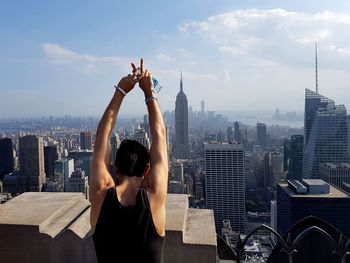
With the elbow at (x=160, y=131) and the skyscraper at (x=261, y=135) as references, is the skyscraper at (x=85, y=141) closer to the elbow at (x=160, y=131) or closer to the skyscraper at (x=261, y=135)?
the skyscraper at (x=261, y=135)

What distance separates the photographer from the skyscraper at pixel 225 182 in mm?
27547

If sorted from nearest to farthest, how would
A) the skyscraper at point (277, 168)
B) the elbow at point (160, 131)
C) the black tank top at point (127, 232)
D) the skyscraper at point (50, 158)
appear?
1. the black tank top at point (127, 232)
2. the elbow at point (160, 131)
3. the skyscraper at point (50, 158)
4. the skyscraper at point (277, 168)

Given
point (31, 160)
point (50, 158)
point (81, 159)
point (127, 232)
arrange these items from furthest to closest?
point (81, 159) < point (50, 158) < point (31, 160) < point (127, 232)

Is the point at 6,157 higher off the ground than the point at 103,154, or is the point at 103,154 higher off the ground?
the point at 103,154

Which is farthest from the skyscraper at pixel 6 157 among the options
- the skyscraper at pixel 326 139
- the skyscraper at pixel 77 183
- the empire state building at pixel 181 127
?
the skyscraper at pixel 326 139

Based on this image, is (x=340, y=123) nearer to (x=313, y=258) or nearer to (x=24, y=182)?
(x=24, y=182)

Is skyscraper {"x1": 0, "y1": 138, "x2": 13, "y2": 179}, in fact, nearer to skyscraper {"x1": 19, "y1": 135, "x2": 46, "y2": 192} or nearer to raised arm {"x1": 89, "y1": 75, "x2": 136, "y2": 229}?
skyscraper {"x1": 19, "y1": 135, "x2": 46, "y2": 192}

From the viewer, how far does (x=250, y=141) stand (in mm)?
Result: 54438

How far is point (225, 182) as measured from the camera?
96.4 ft

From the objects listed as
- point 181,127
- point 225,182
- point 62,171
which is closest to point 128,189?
point 225,182

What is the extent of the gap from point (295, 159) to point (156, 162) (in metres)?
35.3

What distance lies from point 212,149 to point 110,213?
1168 inches

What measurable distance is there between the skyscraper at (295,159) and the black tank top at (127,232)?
33421 millimetres

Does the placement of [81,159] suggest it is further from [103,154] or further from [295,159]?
[103,154]
